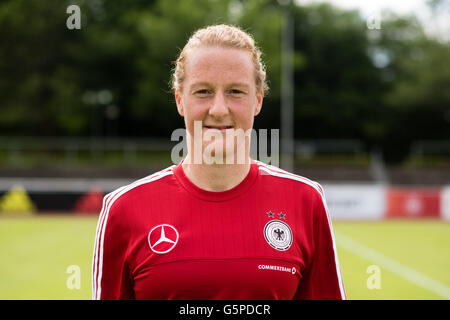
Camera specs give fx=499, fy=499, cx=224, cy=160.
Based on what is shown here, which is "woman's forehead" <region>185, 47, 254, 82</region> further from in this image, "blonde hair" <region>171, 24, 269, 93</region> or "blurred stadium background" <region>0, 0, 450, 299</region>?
"blurred stadium background" <region>0, 0, 450, 299</region>

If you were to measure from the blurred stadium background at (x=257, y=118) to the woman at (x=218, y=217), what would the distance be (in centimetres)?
857

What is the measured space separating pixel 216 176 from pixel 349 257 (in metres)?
9.22

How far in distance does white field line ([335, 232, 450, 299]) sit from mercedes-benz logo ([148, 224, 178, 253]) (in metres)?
6.53

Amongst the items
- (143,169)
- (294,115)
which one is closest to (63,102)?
(143,169)

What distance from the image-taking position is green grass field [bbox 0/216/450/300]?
7852 millimetres

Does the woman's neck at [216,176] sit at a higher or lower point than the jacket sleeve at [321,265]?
higher

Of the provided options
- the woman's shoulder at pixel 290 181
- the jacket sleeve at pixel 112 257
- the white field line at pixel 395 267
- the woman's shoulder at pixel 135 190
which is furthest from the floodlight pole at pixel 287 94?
the jacket sleeve at pixel 112 257

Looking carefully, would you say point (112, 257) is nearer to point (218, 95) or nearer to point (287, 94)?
point (218, 95)

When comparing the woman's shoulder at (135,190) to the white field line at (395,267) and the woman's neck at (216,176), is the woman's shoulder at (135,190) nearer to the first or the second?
the woman's neck at (216,176)

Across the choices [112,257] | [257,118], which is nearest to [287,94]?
[257,118]

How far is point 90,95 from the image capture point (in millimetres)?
31844

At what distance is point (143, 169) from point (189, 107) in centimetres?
2199

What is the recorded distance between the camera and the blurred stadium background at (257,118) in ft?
54.9

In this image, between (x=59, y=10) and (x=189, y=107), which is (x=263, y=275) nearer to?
(x=189, y=107)
